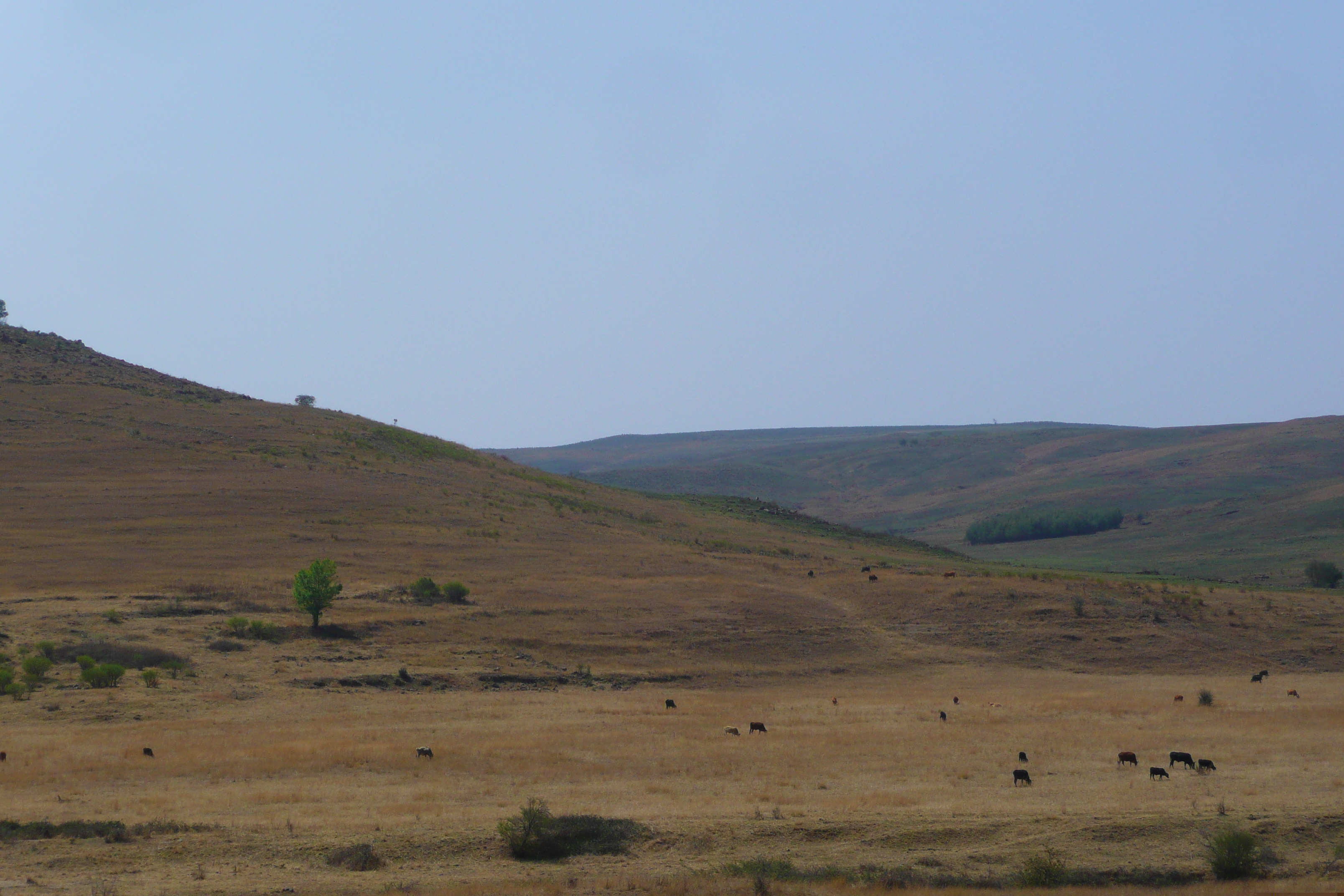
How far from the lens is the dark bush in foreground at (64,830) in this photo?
19.2m

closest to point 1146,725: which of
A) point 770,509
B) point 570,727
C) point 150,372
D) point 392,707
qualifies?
point 570,727

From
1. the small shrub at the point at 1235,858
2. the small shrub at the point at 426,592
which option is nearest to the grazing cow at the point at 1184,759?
the small shrub at the point at 1235,858

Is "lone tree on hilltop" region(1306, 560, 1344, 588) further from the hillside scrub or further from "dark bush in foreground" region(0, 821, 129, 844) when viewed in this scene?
"dark bush in foreground" region(0, 821, 129, 844)

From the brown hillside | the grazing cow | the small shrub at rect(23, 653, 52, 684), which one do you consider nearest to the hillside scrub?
the brown hillside

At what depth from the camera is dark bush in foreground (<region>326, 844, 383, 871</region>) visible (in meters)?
17.8

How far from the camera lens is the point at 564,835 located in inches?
757

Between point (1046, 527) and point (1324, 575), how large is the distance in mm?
79224

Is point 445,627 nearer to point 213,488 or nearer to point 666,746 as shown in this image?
point 666,746

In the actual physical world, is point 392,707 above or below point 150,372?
below

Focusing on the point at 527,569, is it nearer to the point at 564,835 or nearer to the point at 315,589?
the point at 315,589

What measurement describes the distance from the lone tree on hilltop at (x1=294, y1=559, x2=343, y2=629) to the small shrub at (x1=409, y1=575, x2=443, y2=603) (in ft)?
20.0

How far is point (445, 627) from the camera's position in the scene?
50094 millimetres

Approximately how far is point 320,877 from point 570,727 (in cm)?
1746

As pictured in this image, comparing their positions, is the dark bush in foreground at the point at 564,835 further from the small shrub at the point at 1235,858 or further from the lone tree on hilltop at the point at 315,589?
the lone tree on hilltop at the point at 315,589
